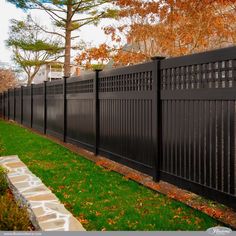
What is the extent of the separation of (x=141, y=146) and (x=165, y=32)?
24.5 feet

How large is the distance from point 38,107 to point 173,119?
1040 centimetres

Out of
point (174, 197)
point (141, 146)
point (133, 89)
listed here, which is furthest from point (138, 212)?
point (133, 89)

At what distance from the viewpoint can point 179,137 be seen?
5.36 meters

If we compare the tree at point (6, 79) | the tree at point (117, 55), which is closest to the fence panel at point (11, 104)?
the tree at point (117, 55)

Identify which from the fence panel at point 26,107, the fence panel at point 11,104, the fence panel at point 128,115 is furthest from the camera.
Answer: the fence panel at point 11,104

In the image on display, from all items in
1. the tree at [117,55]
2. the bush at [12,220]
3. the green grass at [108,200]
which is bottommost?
the green grass at [108,200]

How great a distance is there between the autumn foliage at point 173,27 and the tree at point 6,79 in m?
34.3

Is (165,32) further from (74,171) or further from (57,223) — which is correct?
(57,223)

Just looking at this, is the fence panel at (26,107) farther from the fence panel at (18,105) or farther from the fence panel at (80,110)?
the fence panel at (80,110)

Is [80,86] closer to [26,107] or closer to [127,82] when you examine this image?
[127,82]

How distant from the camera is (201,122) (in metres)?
4.86

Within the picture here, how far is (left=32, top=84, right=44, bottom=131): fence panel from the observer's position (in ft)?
47.8

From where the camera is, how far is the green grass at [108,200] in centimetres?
425

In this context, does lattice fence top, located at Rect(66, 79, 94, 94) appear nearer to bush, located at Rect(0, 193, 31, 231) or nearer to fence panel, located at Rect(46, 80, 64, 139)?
fence panel, located at Rect(46, 80, 64, 139)
